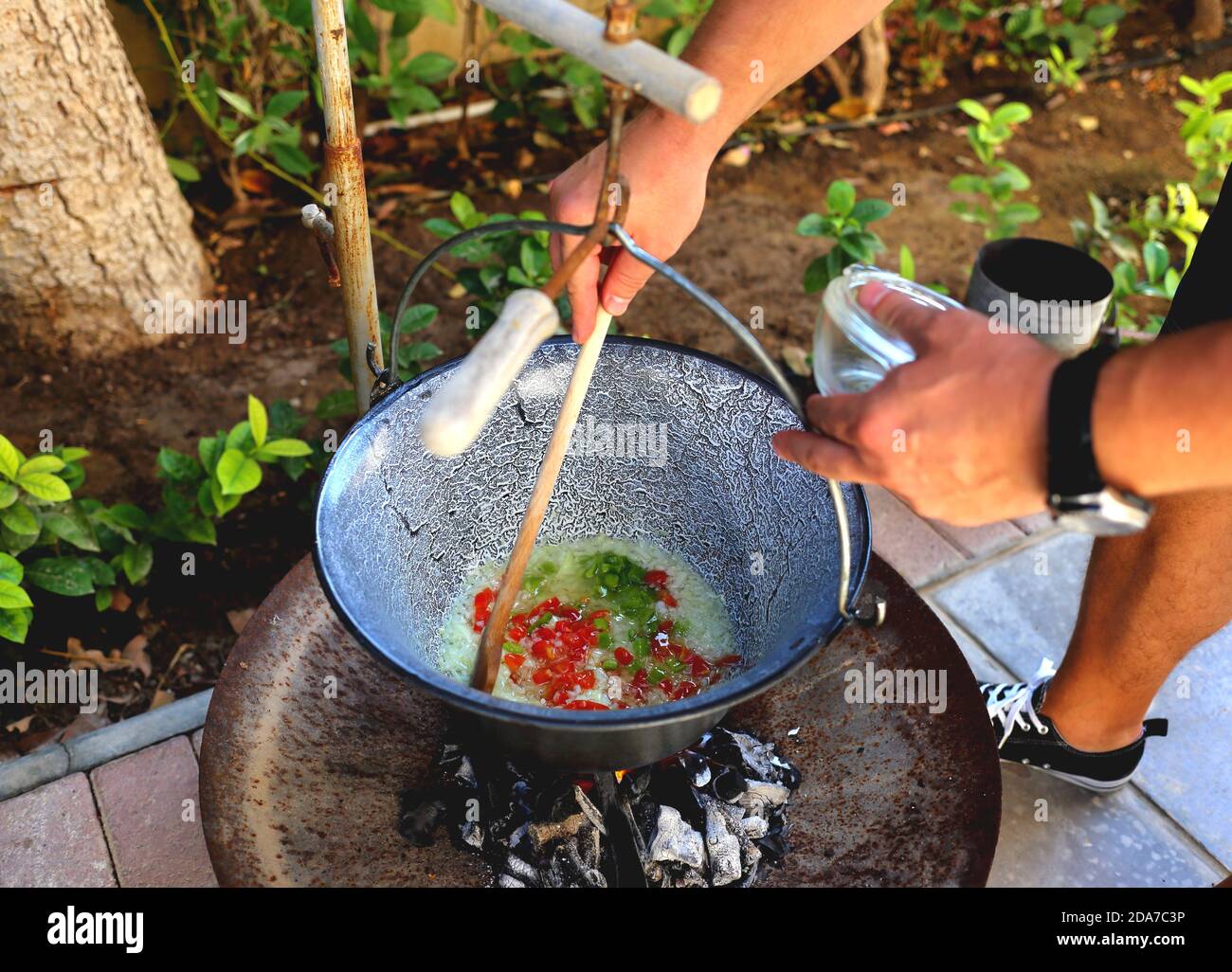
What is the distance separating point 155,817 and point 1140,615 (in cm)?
189

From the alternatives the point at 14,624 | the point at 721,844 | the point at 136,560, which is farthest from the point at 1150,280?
the point at 14,624

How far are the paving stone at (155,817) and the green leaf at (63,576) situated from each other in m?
0.39

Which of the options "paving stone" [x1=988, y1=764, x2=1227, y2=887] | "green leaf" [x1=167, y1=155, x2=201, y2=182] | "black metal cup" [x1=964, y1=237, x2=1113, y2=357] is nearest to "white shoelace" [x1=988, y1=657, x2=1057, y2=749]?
"paving stone" [x1=988, y1=764, x2=1227, y2=887]

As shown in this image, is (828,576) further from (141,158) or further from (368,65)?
(368,65)

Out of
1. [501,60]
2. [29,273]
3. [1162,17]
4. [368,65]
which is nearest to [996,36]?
[1162,17]

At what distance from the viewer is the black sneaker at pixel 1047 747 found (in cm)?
206

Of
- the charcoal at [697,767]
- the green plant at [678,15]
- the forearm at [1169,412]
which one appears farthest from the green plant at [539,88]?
the forearm at [1169,412]

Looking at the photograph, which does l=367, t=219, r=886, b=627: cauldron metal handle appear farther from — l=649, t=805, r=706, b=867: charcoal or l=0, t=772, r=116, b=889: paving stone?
l=0, t=772, r=116, b=889: paving stone

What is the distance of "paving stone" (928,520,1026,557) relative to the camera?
262 centimetres

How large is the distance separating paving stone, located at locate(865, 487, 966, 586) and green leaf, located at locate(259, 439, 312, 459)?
Result: 1.38 meters

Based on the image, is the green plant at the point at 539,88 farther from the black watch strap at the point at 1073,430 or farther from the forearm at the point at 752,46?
the black watch strap at the point at 1073,430

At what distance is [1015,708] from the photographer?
6.96ft

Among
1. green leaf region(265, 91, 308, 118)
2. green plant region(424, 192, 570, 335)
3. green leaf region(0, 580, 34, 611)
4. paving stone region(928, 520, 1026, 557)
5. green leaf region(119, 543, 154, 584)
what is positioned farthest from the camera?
green leaf region(265, 91, 308, 118)

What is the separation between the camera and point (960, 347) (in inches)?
48.1
